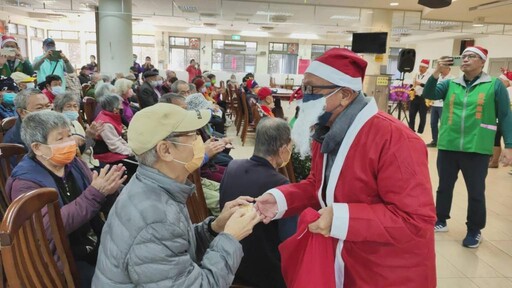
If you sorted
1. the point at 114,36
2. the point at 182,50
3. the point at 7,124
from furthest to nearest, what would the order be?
1. the point at 182,50
2. the point at 114,36
3. the point at 7,124

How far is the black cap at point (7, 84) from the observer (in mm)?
4535

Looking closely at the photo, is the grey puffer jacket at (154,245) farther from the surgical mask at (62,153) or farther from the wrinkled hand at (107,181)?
the surgical mask at (62,153)

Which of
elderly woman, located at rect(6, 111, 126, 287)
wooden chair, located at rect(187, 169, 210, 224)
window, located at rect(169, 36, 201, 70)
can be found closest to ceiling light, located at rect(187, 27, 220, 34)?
window, located at rect(169, 36, 201, 70)

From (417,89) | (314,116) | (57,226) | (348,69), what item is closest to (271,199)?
(314,116)

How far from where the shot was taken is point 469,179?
115 inches

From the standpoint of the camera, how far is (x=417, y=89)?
780cm

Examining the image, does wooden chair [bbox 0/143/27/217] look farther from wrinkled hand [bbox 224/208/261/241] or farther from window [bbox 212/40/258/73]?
window [bbox 212/40/258/73]

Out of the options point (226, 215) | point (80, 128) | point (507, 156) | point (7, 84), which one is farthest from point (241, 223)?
point (7, 84)

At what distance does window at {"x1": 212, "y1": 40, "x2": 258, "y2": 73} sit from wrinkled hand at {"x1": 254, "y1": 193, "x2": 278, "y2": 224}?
60.1ft

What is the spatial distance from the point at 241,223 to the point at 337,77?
1.98 feet

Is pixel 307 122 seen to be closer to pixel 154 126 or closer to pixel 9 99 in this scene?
pixel 154 126

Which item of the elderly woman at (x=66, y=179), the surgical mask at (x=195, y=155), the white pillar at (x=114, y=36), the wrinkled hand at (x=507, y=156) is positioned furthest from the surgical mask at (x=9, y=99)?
the white pillar at (x=114, y=36)

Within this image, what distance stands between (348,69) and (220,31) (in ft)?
59.2

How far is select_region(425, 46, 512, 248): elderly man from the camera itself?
9.03ft
